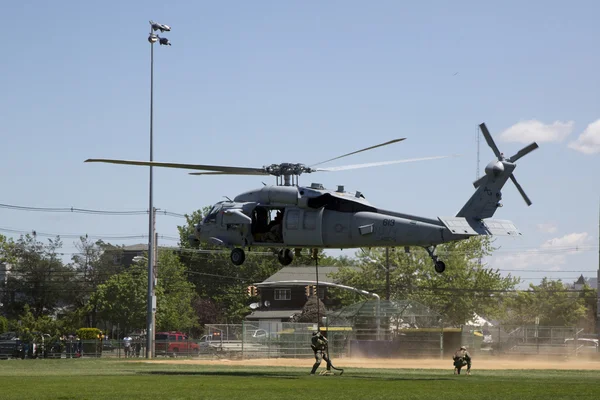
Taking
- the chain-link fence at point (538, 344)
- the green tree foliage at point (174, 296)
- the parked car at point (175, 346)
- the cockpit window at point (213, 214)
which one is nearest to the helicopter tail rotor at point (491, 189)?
the cockpit window at point (213, 214)

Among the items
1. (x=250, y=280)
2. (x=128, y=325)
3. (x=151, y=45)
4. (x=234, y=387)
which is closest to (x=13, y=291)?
(x=128, y=325)

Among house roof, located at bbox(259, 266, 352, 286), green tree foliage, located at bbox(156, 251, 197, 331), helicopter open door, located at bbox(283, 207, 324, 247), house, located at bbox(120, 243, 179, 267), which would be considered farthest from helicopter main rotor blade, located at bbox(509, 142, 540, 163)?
house, located at bbox(120, 243, 179, 267)

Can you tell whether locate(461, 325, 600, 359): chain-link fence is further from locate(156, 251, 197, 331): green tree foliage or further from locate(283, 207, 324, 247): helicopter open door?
locate(156, 251, 197, 331): green tree foliage

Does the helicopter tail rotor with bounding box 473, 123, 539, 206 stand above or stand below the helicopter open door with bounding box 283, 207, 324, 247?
above

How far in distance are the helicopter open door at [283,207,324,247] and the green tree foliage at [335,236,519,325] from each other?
53071mm

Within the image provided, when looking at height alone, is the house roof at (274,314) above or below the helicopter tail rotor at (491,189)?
below

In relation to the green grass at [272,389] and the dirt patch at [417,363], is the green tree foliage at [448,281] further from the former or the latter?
the green grass at [272,389]

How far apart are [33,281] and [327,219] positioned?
82.4 m

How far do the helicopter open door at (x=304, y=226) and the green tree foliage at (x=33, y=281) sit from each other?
7941 centimetres

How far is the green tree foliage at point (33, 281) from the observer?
11244 cm

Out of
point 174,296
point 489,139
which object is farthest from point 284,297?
point 489,139

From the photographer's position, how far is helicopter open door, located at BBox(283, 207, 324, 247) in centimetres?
3853

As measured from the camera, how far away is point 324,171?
133 ft

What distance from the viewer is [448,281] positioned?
9100 centimetres
